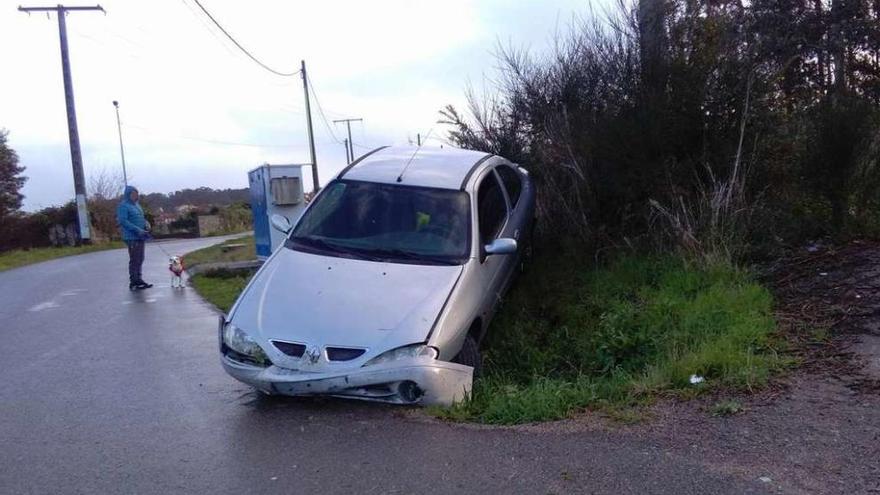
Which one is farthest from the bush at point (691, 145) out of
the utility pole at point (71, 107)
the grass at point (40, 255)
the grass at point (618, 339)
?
the utility pole at point (71, 107)

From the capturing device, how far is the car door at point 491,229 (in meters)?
6.44

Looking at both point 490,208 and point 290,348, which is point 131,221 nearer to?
point 490,208

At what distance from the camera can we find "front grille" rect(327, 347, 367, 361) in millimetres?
5016

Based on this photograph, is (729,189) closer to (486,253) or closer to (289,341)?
(486,253)

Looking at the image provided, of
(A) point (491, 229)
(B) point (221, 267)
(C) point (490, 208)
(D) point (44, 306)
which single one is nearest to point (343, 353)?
(A) point (491, 229)

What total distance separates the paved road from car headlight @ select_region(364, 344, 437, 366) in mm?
352

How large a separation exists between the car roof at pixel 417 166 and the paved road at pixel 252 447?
88.7 inches

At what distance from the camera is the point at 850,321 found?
19.3 ft

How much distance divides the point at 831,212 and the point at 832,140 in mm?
796

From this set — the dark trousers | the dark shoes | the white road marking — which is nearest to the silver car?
the white road marking

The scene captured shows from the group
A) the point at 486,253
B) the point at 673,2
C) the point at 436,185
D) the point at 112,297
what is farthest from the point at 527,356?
the point at 112,297

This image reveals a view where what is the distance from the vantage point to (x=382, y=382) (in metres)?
4.90

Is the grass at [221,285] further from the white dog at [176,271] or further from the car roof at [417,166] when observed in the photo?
the car roof at [417,166]

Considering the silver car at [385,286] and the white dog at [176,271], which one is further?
the white dog at [176,271]
